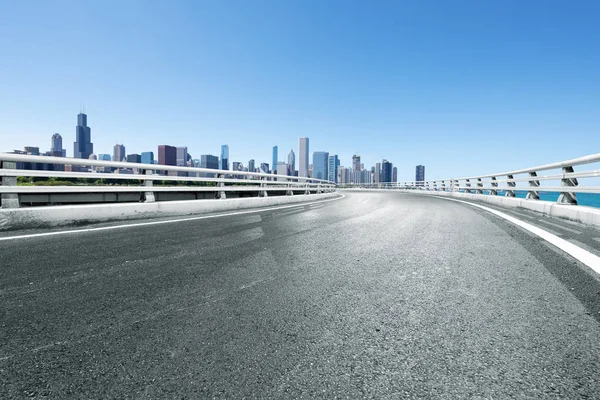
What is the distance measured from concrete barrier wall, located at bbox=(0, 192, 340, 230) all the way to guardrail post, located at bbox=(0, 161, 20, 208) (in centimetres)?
20

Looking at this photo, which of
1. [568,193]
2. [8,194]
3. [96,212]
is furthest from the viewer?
[568,193]

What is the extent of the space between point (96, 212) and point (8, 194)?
1.46 metres

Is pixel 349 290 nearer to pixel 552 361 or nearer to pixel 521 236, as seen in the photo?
pixel 552 361

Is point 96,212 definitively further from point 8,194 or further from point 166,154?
point 166,154

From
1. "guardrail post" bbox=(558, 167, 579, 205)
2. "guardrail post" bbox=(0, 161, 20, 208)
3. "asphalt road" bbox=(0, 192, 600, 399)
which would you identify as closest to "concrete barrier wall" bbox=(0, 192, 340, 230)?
"guardrail post" bbox=(0, 161, 20, 208)

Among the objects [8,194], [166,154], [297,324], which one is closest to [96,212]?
[8,194]

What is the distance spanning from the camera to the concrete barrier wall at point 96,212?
5961 mm

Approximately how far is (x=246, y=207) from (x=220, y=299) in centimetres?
911

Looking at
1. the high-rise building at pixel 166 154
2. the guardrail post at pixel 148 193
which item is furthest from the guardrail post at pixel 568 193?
the high-rise building at pixel 166 154

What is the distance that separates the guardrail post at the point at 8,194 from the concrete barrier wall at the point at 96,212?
8.0 inches

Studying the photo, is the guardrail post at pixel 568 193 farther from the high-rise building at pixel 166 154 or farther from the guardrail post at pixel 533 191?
the high-rise building at pixel 166 154

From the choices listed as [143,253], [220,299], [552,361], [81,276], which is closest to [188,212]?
[143,253]

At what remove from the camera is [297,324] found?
2117 mm

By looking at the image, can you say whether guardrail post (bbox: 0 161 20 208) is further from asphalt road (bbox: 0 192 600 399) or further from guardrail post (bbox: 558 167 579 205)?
guardrail post (bbox: 558 167 579 205)
